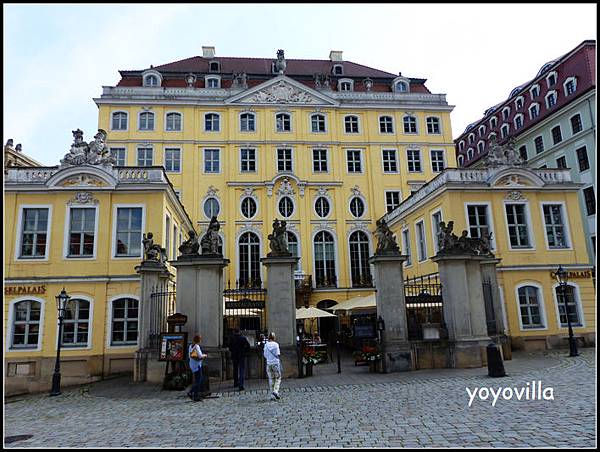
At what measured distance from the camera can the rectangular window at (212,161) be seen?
35.7 metres

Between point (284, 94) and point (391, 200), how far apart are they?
40.4 feet

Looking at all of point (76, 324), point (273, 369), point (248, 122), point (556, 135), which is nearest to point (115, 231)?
point (76, 324)

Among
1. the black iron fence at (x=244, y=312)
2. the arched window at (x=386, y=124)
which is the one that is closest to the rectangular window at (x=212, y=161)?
the black iron fence at (x=244, y=312)

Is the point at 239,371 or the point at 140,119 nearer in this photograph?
the point at 239,371

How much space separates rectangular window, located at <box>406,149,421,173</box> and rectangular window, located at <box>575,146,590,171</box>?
40.3ft

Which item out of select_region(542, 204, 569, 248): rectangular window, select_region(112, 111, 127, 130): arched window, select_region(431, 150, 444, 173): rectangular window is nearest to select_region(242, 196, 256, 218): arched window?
select_region(112, 111, 127, 130): arched window

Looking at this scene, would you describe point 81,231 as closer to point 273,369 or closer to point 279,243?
point 279,243

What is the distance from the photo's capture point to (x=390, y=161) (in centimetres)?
3747

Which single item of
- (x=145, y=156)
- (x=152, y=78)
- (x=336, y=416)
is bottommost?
(x=336, y=416)

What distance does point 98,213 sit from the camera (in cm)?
2159

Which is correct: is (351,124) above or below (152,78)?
below

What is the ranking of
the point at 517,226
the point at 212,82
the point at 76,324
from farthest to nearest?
1. the point at 212,82
2. the point at 517,226
3. the point at 76,324

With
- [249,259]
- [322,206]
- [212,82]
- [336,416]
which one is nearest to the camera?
[336,416]

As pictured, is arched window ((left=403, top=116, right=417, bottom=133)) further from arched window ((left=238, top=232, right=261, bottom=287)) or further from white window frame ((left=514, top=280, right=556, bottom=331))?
white window frame ((left=514, top=280, right=556, bottom=331))
